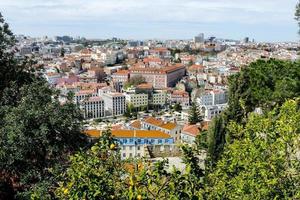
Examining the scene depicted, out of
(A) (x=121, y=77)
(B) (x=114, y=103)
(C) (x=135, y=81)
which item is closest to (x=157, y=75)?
(C) (x=135, y=81)

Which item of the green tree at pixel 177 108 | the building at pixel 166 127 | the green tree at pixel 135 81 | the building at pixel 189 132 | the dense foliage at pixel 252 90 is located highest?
the dense foliage at pixel 252 90

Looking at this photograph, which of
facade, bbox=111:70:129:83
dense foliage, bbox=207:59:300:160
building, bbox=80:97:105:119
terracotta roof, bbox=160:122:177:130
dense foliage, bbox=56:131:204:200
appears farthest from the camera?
facade, bbox=111:70:129:83

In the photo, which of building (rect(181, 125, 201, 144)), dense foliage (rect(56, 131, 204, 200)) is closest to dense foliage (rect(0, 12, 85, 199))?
dense foliage (rect(56, 131, 204, 200))

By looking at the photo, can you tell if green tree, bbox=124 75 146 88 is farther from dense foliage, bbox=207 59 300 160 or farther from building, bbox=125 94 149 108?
dense foliage, bbox=207 59 300 160

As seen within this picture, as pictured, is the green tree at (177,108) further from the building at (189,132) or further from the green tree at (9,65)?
the green tree at (9,65)

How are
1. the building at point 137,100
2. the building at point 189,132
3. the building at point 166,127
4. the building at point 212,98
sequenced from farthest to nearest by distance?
the building at point 212,98 → the building at point 137,100 → the building at point 166,127 → the building at point 189,132

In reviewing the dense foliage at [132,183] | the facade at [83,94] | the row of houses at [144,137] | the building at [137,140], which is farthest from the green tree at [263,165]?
the facade at [83,94]

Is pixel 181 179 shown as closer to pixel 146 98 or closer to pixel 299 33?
pixel 299 33
